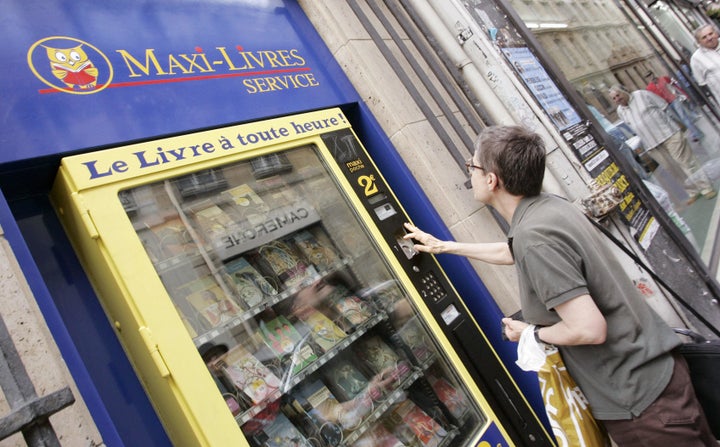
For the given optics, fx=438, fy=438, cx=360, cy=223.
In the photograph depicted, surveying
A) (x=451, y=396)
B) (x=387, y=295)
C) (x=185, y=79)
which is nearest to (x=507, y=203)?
(x=387, y=295)

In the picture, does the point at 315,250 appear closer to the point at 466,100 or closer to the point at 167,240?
the point at 167,240

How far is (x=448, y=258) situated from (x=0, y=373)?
6.92 ft

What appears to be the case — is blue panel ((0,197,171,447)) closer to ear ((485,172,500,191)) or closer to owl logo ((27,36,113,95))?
owl logo ((27,36,113,95))

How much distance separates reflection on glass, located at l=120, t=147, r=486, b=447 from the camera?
68.6 inches

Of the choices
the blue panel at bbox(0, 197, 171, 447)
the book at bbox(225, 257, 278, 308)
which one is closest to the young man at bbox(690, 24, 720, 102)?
the book at bbox(225, 257, 278, 308)

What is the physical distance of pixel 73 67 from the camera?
1690mm

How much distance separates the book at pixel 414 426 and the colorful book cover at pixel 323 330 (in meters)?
0.50

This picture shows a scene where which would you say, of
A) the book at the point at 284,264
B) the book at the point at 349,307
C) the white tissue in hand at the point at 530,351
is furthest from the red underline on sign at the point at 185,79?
the white tissue in hand at the point at 530,351

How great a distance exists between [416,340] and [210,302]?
40.1 inches

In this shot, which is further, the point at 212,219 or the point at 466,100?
the point at 466,100

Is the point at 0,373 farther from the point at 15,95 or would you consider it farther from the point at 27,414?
the point at 15,95

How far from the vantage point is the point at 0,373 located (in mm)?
1058

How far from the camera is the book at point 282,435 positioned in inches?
69.5

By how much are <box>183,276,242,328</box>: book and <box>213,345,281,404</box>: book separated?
0.14 meters
